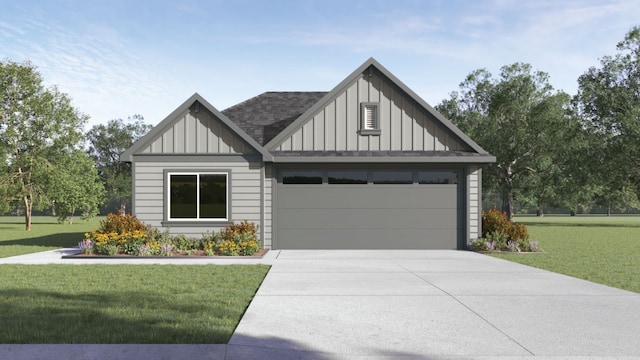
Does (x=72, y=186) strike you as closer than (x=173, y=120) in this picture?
No

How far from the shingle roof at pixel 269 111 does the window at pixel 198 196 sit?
268 cm

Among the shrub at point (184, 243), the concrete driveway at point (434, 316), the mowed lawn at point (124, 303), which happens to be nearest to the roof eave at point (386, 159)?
the shrub at point (184, 243)

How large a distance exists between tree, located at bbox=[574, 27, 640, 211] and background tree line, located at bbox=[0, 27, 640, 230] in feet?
0.25

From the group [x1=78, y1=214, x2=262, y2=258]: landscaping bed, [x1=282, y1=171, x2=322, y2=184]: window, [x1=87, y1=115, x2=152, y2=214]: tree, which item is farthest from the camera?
[x1=87, y1=115, x2=152, y2=214]: tree

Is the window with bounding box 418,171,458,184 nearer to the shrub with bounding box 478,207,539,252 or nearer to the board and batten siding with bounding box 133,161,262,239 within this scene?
the shrub with bounding box 478,207,539,252

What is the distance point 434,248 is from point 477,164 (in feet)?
11.4

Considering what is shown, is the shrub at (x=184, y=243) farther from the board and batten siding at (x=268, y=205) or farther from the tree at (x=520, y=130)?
the tree at (x=520, y=130)

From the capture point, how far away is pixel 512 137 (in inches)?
1761

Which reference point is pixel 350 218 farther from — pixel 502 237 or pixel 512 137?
pixel 512 137

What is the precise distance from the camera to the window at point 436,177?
1794 cm

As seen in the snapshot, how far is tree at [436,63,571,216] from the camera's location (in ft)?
144

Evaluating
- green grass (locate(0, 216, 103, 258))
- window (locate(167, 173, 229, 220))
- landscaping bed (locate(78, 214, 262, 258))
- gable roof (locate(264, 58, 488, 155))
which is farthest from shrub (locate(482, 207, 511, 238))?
green grass (locate(0, 216, 103, 258))

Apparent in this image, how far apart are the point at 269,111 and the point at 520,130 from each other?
31026 millimetres

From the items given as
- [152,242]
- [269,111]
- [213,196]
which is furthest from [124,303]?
[269,111]
